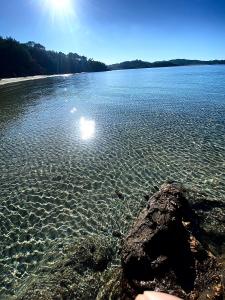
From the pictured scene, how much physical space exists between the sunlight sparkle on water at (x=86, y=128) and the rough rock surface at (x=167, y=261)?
56.4 ft

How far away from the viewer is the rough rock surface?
752 centimetres

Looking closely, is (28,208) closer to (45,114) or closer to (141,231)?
(141,231)

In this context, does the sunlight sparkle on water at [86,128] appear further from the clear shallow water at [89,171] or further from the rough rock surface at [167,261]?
the rough rock surface at [167,261]

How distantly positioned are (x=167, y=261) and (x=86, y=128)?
74.4 ft

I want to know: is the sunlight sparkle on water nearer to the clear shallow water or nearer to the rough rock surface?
the clear shallow water

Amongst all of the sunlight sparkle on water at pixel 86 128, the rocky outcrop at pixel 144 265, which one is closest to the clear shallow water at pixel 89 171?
the sunlight sparkle on water at pixel 86 128

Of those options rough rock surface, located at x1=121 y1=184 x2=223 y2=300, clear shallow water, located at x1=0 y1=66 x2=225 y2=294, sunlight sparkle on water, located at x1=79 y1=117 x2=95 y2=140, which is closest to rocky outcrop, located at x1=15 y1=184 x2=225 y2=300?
rough rock surface, located at x1=121 y1=184 x2=223 y2=300

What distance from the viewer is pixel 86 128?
97.5ft

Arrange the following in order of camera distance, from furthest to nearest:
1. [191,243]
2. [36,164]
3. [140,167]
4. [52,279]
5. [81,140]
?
[81,140] → [36,164] → [140,167] → [52,279] → [191,243]

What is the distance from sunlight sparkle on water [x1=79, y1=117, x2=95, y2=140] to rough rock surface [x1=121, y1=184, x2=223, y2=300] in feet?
56.4

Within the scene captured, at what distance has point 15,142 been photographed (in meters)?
25.4

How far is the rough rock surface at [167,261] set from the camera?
752 cm

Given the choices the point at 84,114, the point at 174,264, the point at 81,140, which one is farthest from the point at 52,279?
the point at 84,114

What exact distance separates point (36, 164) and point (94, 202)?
721 centimetres
